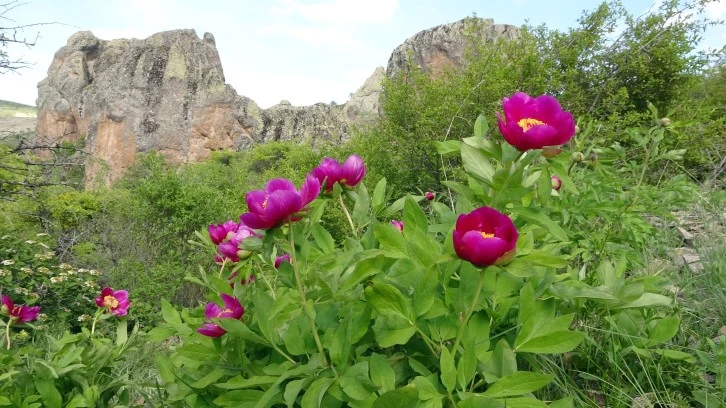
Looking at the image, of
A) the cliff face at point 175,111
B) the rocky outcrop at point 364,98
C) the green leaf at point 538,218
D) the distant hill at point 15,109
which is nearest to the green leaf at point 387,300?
the green leaf at point 538,218

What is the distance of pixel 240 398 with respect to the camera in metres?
0.94

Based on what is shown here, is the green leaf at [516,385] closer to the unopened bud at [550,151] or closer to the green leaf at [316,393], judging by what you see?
the green leaf at [316,393]

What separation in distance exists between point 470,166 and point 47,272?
4636mm

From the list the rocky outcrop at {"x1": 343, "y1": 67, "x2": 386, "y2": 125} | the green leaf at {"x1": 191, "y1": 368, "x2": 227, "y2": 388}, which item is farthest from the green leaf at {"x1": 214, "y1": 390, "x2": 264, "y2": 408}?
the rocky outcrop at {"x1": 343, "y1": 67, "x2": 386, "y2": 125}

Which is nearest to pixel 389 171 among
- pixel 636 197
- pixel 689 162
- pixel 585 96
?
pixel 585 96

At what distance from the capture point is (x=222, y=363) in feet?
3.43

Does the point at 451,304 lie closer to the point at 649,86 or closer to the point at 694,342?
the point at 694,342

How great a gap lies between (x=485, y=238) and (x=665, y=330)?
0.72 m

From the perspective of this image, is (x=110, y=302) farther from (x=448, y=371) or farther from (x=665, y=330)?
(x=665, y=330)

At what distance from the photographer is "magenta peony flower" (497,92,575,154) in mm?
833

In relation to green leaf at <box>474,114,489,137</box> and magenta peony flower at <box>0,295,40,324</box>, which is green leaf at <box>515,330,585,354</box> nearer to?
green leaf at <box>474,114,489,137</box>

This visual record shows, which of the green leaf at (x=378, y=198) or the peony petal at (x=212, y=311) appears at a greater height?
the green leaf at (x=378, y=198)

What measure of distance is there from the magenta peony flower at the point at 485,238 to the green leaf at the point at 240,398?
46cm

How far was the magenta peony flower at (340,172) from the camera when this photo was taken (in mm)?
1130
